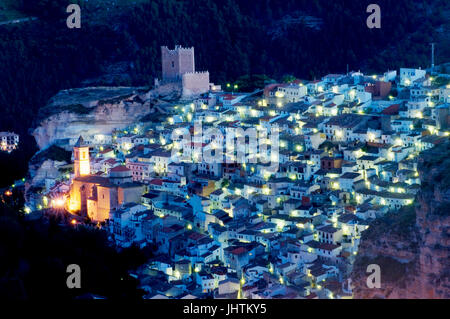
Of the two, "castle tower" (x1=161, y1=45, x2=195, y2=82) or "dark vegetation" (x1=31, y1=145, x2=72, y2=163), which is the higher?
"castle tower" (x1=161, y1=45, x2=195, y2=82)

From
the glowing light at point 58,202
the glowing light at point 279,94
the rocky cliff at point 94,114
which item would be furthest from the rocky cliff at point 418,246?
the rocky cliff at point 94,114

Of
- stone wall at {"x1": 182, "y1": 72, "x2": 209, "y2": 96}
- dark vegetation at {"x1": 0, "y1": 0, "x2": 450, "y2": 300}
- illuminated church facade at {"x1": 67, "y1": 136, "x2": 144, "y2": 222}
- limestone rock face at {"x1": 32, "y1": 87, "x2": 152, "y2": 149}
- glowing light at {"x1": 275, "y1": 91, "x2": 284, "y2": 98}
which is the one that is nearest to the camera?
illuminated church facade at {"x1": 67, "y1": 136, "x2": 144, "y2": 222}

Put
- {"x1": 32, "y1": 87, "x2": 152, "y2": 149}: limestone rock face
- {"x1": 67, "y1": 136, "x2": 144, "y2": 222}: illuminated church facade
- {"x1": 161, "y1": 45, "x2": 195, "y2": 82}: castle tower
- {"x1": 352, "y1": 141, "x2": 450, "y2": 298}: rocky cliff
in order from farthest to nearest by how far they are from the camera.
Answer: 1. {"x1": 161, "y1": 45, "x2": 195, "y2": 82}: castle tower
2. {"x1": 32, "y1": 87, "x2": 152, "y2": 149}: limestone rock face
3. {"x1": 67, "y1": 136, "x2": 144, "y2": 222}: illuminated church facade
4. {"x1": 352, "y1": 141, "x2": 450, "y2": 298}: rocky cliff

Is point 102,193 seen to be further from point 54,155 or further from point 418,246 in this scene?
point 418,246

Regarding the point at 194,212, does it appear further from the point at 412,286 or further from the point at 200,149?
the point at 412,286

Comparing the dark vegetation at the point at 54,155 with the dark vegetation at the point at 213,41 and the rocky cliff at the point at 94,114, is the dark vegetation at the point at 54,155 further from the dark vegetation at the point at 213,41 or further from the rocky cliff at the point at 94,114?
the dark vegetation at the point at 213,41

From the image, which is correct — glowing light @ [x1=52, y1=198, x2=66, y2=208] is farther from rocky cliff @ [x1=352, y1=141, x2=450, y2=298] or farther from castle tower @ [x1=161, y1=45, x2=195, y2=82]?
rocky cliff @ [x1=352, y1=141, x2=450, y2=298]

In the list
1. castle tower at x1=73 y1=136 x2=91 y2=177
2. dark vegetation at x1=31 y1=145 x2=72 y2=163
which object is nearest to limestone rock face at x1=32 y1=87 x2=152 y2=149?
dark vegetation at x1=31 y1=145 x2=72 y2=163
